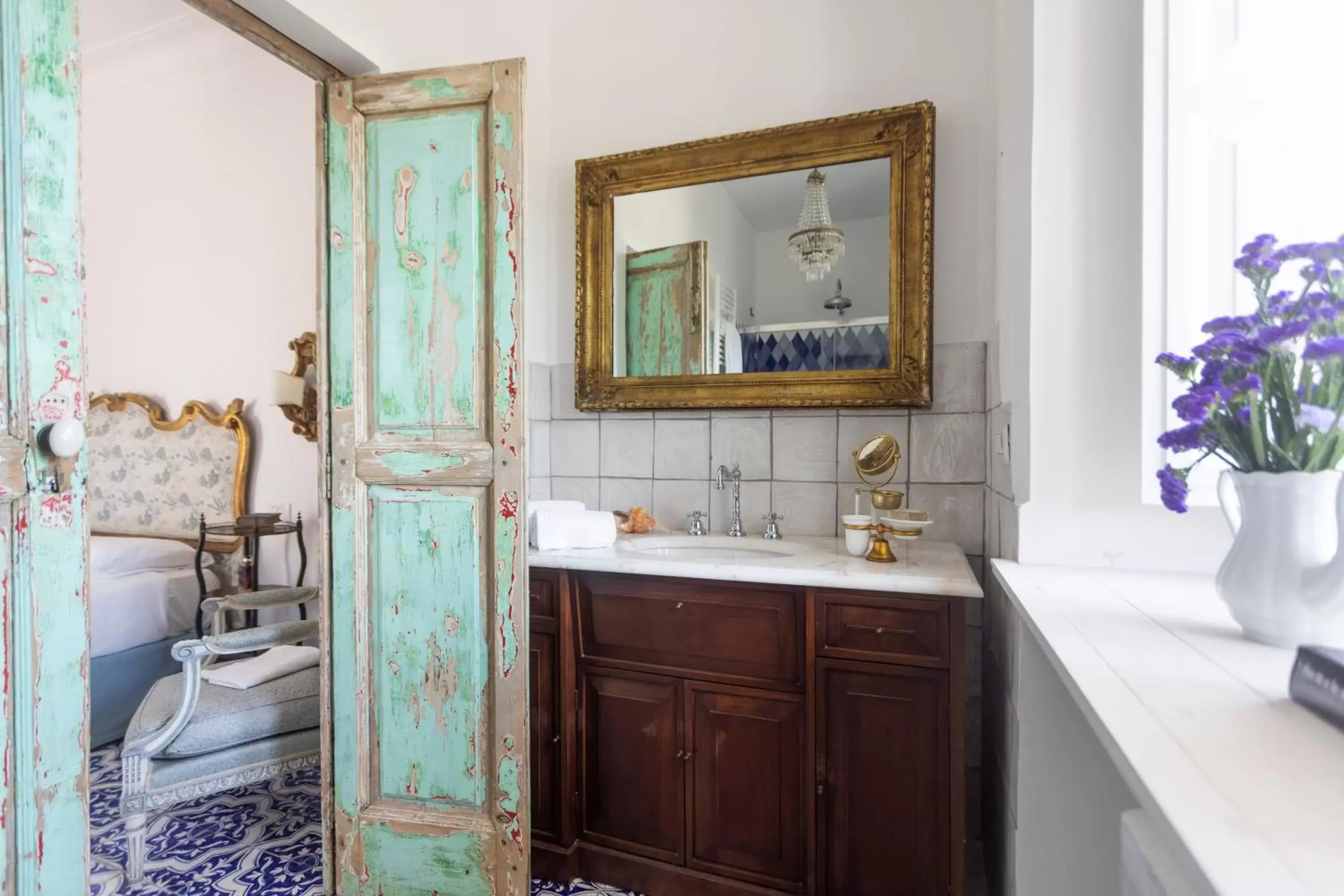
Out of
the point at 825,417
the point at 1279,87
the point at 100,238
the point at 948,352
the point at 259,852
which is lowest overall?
the point at 259,852

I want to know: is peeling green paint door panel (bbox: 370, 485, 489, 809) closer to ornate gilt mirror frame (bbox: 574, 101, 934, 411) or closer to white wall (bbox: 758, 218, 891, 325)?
ornate gilt mirror frame (bbox: 574, 101, 934, 411)

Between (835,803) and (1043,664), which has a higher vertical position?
(1043,664)

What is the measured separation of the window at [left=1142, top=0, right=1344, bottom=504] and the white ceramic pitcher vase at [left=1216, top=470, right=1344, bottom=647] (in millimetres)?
437

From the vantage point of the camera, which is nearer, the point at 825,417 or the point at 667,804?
the point at 667,804

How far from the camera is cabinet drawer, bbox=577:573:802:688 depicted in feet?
4.95

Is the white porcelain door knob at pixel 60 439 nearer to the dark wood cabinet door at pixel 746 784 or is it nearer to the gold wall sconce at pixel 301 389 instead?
the dark wood cabinet door at pixel 746 784

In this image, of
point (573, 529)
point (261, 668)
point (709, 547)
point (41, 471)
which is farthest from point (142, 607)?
point (709, 547)

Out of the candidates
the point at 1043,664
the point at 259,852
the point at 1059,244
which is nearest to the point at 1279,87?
the point at 1059,244

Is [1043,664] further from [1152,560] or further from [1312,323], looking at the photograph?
[1312,323]

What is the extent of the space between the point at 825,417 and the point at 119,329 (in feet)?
12.0

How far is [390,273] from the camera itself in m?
1.65

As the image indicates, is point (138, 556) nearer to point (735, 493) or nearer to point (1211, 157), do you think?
point (735, 493)

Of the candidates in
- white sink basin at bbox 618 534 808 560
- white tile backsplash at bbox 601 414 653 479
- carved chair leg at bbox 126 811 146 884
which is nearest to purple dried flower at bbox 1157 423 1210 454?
white sink basin at bbox 618 534 808 560

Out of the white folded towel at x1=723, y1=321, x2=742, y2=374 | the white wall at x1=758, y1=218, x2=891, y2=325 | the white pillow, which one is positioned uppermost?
the white wall at x1=758, y1=218, x2=891, y2=325
